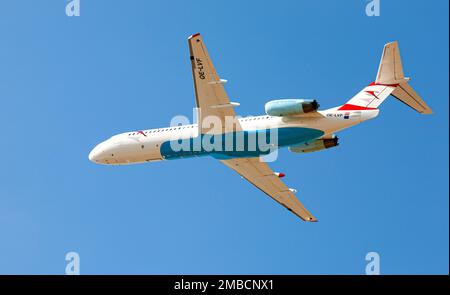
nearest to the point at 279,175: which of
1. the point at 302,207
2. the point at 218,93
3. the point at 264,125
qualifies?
the point at 302,207

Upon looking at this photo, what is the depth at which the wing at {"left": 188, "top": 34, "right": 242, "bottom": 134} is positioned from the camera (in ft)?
117

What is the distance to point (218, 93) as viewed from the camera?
37219 millimetres

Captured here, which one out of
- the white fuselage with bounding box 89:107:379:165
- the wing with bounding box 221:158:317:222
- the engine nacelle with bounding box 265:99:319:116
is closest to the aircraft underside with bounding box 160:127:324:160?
the white fuselage with bounding box 89:107:379:165

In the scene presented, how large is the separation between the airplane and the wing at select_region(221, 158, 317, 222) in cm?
6

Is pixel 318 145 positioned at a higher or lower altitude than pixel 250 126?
lower

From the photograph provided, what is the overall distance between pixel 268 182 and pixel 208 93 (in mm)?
9105

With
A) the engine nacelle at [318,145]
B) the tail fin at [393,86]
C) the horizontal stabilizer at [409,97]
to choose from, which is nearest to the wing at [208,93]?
the engine nacelle at [318,145]

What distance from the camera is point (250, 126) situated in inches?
1547

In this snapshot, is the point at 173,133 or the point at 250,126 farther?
the point at 173,133

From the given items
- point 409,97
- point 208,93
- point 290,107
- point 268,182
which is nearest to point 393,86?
point 409,97

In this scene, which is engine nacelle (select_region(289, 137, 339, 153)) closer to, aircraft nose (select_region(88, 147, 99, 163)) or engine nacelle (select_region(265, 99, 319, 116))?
engine nacelle (select_region(265, 99, 319, 116))

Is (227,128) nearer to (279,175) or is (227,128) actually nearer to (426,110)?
(279,175)

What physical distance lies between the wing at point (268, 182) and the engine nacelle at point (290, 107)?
525 cm

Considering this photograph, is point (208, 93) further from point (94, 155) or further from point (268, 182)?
point (94, 155)
